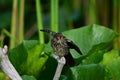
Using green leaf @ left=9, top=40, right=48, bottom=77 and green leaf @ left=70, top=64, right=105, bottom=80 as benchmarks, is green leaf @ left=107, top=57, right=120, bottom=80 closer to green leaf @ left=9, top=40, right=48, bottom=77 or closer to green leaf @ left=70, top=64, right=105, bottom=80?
green leaf @ left=70, top=64, right=105, bottom=80

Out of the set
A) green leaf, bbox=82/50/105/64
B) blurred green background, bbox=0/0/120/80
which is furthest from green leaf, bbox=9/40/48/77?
blurred green background, bbox=0/0/120/80

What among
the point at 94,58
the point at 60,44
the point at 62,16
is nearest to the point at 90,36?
the point at 94,58

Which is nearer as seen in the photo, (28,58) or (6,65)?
(6,65)

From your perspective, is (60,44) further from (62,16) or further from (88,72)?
(62,16)

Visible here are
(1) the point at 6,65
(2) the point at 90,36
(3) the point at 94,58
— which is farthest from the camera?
(2) the point at 90,36

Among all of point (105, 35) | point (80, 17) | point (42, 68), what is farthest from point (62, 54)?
point (80, 17)

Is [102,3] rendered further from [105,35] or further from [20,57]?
[20,57]

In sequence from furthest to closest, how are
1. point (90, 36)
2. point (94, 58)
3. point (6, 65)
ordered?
point (90, 36) < point (94, 58) < point (6, 65)

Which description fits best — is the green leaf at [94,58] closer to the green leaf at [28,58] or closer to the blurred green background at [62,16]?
the green leaf at [28,58]
